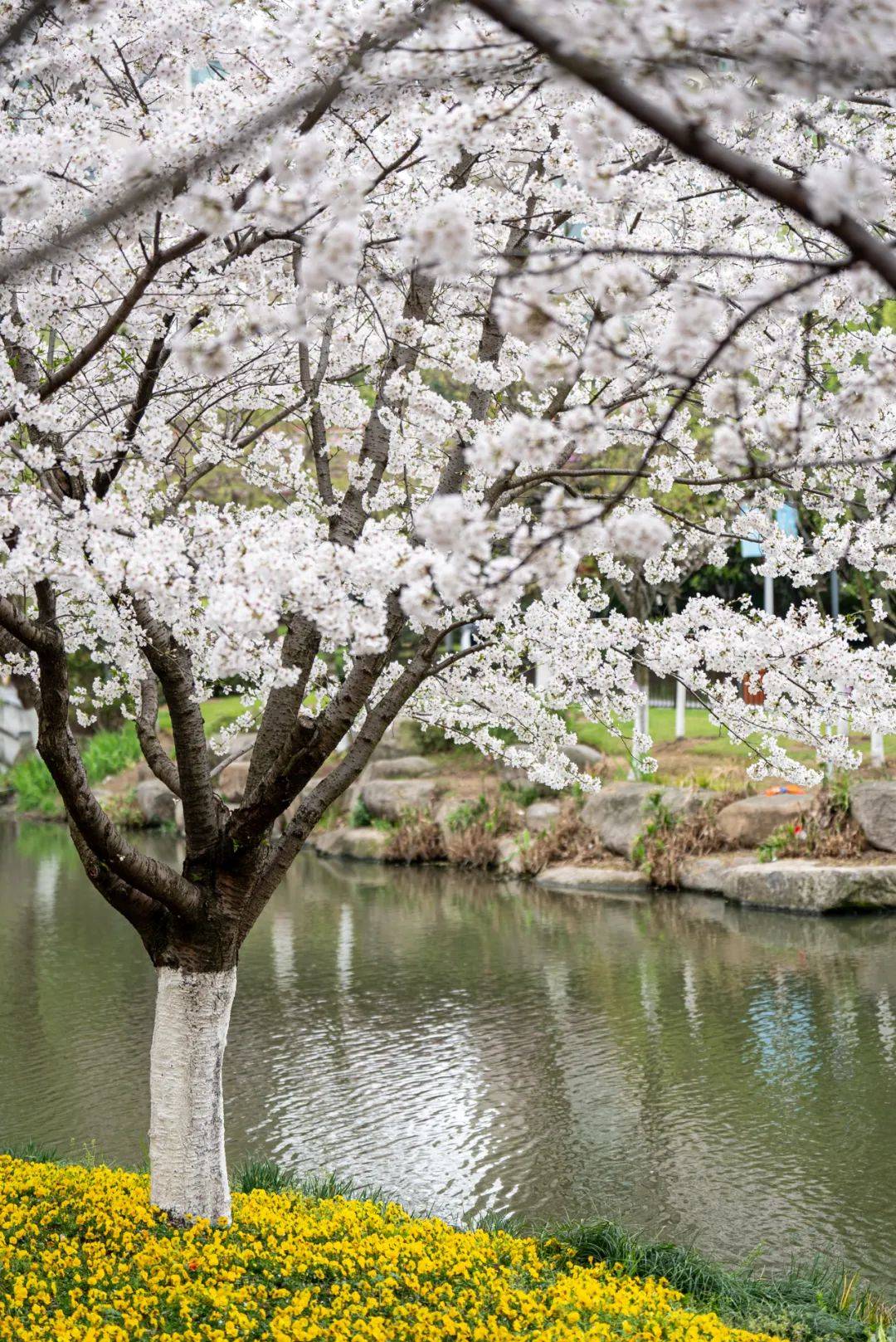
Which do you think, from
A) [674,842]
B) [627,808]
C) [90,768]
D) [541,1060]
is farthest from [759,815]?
[90,768]

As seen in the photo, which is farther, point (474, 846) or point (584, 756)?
point (584, 756)

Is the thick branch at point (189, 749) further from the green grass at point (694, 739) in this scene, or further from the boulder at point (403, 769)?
the boulder at point (403, 769)

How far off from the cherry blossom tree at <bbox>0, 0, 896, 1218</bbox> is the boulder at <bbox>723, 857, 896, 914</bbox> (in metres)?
8.11

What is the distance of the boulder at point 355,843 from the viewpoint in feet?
70.4

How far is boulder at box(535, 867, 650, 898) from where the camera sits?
1755 cm

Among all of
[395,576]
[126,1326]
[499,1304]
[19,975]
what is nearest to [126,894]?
[126,1326]

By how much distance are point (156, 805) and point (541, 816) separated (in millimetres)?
9519

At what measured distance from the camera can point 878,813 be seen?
15922 mm

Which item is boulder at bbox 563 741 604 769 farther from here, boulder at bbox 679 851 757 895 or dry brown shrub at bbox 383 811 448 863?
boulder at bbox 679 851 757 895

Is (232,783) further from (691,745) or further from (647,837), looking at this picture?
(647,837)

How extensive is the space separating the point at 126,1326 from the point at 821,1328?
270cm

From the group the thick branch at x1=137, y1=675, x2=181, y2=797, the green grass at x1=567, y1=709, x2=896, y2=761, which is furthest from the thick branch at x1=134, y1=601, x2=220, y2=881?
the green grass at x1=567, y1=709, x2=896, y2=761

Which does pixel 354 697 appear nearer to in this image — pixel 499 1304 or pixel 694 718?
pixel 499 1304

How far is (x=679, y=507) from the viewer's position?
22.1 metres
